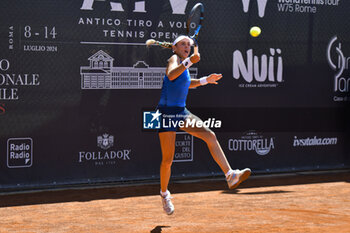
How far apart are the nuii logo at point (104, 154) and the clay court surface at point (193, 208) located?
0.34 metres

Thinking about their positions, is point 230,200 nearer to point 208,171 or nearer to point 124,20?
point 208,171

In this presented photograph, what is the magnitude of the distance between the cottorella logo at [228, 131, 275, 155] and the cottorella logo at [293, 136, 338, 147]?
397 mm

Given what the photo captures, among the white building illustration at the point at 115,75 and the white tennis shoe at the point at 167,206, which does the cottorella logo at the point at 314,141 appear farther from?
the white tennis shoe at the point at 167,206

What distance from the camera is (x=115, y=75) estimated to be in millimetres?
6809

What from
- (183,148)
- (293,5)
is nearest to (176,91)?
(183,148)

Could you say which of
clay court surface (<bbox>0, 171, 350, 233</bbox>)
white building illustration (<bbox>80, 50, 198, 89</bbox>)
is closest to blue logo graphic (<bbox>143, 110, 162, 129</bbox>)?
white building illustration (<bbox>80, 50, 198, 89</bbox>)

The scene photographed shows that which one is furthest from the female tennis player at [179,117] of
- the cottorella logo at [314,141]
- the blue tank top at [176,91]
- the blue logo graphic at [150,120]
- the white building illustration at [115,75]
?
the cottorella logo at [314,141]

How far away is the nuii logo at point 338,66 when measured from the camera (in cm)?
801

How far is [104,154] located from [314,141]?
316 cm

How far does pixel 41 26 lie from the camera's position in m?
6.40

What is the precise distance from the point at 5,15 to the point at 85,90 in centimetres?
127

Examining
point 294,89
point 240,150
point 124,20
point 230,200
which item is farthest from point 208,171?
point 124,20

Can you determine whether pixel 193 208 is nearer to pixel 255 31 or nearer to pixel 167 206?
pixel 167 206

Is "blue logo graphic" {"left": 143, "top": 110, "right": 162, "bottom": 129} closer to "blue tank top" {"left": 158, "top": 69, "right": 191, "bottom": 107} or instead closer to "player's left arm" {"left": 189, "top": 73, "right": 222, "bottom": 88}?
"player's left arm" {"left": 189, "top": 73, "right": 222, "bottom": 88}
